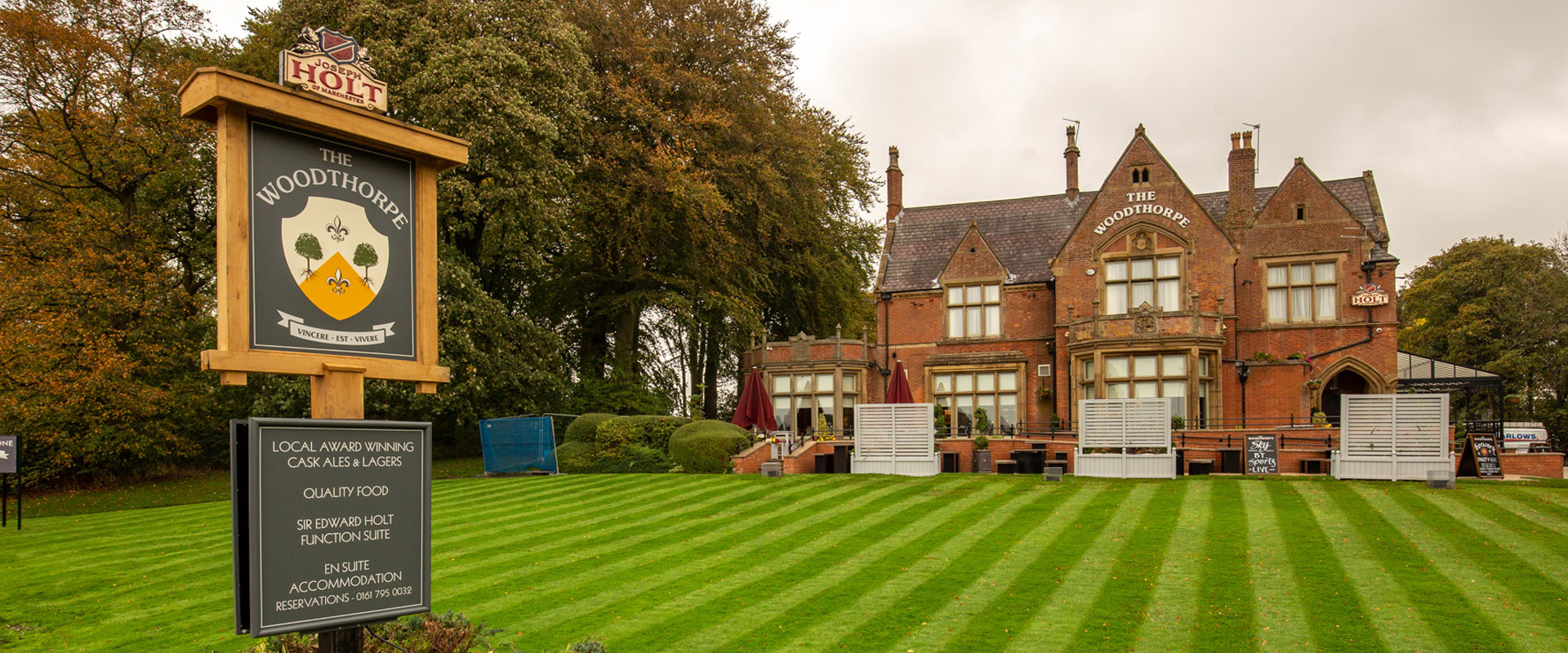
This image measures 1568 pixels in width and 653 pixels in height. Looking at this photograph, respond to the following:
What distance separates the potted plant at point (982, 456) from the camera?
24.5m

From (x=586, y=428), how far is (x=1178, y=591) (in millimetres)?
19712

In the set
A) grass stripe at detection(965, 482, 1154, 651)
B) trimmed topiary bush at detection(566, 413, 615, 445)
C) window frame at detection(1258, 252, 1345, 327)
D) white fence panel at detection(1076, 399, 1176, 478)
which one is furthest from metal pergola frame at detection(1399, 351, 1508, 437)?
trimmed topiary bush at detection(566, 413, 615, 445)

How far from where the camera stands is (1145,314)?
2909 cm

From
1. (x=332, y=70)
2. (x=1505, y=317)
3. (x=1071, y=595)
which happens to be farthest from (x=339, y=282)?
(x=1505, y=317)

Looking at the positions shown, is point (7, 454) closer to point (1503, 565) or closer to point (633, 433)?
point (633, 433)

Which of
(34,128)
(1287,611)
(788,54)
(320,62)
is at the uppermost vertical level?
(788,54)

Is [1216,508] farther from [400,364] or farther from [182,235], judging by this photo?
[182,235]

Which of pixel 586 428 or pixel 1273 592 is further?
pixel 586 428

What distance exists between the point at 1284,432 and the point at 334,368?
23.8 meters

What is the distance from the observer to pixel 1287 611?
32.7 feet

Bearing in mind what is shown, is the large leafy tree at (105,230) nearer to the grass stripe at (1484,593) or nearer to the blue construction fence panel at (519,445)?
the blue construction fence panel at (519,445)

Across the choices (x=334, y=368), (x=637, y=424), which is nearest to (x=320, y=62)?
(x=334, y=368)

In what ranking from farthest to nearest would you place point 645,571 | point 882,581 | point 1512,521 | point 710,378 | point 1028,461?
point 710,378 → point 1028,461 → point 1512,521 → point 645,571 → point 882,581

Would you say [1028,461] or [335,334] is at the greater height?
[335,334]
